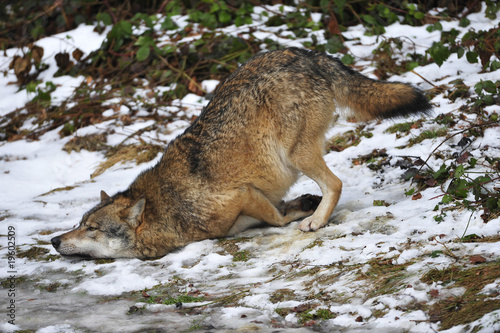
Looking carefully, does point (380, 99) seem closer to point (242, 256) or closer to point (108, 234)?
point (242, 256)

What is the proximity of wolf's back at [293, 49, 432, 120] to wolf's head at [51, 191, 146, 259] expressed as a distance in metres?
2.52

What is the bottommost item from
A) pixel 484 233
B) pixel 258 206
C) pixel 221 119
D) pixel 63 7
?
pixel 258 206

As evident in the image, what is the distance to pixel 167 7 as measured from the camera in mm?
11984

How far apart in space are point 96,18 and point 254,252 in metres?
9.63

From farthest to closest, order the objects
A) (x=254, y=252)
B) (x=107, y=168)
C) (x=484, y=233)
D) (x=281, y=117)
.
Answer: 1. (x=107, y=168)
2. (x=281, y=117)
3. (x=254, y=252)
4. (x=484, y=233)

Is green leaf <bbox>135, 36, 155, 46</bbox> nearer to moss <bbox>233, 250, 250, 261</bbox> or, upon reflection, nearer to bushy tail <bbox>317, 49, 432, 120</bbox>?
bushy tail <bbox>317, 49, 432, 120</bbox>

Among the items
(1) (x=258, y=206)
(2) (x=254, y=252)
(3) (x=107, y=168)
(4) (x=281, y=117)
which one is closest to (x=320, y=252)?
(2) (x=254, y=252)

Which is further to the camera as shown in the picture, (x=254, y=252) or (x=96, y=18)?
(x=96, y=18)

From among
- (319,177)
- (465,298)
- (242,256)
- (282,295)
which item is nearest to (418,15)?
(319,177)

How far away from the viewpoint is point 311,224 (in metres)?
5.49

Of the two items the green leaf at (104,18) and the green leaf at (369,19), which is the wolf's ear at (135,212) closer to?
the green leaf at (369,19)

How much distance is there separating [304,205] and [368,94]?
4.89ft

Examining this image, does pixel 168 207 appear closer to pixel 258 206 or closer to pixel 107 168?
pixel 258 206

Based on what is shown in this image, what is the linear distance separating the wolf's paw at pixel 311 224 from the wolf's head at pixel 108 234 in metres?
1.78
